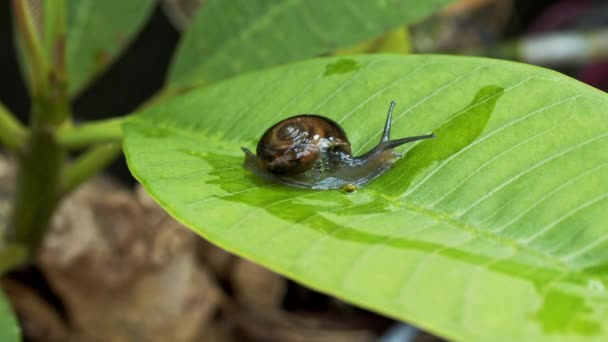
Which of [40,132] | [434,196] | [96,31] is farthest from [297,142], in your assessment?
[96,31]

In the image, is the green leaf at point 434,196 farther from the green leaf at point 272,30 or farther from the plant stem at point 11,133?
the plant stem at point 11,133

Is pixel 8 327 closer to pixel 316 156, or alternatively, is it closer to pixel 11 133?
pixel 11 133

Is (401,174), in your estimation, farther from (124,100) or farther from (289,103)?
(124,100)

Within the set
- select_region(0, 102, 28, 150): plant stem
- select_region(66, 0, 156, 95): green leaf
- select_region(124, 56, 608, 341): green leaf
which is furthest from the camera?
select_region(66, 0, 156, 95): green leaf

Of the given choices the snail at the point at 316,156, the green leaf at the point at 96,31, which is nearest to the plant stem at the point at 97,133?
the snail at the point at 316,156

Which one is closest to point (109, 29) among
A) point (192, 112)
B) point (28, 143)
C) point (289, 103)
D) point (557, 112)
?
point (28, 143)

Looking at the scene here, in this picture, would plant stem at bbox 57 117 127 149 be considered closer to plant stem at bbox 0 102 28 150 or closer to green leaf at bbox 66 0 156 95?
plant stem at bbox 0 102 28 150

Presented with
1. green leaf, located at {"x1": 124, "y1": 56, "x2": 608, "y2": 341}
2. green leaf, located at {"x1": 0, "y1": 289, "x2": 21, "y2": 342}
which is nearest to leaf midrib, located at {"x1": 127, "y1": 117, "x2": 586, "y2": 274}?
green leaf, located at {"x1": 124, "y1": 56, "x2": 608, "y2": 341}
